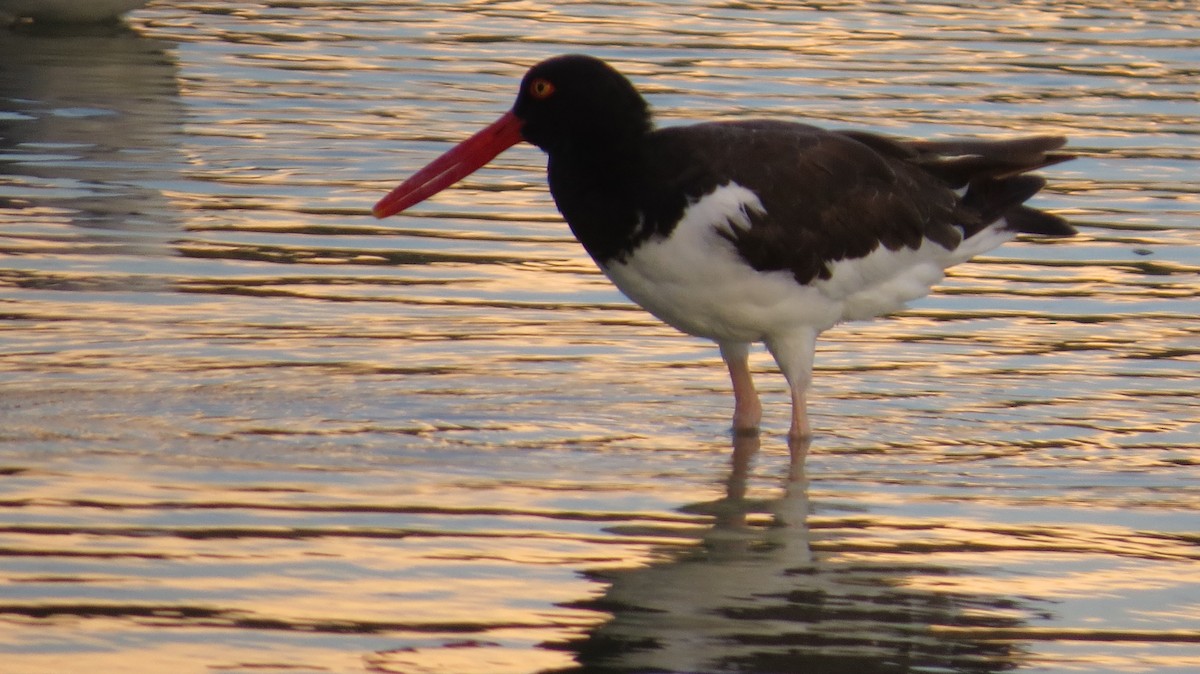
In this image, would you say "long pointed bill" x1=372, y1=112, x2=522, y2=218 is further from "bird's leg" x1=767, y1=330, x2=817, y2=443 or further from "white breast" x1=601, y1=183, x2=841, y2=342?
"bird's leg" x1=767, y1=330, x2=817, y2=443

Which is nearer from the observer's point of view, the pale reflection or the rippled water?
the rippled water

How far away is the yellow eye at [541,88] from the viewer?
25.6 feet

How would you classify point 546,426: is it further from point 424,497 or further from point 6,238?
point 6,238

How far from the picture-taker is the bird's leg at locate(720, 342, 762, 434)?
8.08m

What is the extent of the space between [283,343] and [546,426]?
1508 millimetres

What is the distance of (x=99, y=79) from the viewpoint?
14820mm

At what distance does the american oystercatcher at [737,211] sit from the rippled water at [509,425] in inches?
17.2

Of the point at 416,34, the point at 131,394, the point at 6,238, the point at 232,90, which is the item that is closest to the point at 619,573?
the point at 131,394

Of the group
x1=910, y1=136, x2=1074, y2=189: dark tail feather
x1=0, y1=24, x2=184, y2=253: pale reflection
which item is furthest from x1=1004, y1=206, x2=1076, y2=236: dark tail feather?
x1=0, y1=24, x2=184, y2=253: pale reflection

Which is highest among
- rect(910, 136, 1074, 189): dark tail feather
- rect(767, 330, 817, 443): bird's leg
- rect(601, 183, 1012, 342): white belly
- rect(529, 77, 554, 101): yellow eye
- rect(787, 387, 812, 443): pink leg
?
rect(529, 77, 554, 101): yellow eye

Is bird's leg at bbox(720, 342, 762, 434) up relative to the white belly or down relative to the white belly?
down

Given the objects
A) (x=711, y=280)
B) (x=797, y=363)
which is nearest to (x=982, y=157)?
(x=797, y=363)

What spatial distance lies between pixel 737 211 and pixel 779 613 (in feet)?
6.52

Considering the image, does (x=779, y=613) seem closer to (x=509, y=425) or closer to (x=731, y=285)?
(x=731, y=285)
